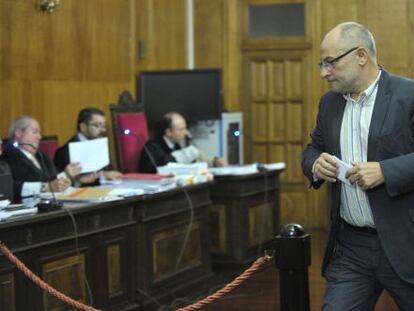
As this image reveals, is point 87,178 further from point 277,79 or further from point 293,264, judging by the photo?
point 277,79

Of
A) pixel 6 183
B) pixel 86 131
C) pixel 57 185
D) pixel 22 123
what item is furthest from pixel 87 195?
pixel 86 131

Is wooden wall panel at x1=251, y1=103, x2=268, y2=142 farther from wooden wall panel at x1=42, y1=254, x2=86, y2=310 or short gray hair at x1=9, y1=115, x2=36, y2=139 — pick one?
wooden wall panel at x1=42, y1=254, x2=86, y2=310

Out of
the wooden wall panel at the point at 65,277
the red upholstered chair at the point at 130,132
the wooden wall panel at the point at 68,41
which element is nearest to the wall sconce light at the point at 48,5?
the wooden wall panel at the point at 68,41

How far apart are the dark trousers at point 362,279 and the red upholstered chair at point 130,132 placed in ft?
13.4

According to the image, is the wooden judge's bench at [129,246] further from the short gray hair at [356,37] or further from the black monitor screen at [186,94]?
the short gray hair at [356,37]

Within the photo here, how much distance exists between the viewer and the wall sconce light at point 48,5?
6.71m

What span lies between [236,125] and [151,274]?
11.4ft

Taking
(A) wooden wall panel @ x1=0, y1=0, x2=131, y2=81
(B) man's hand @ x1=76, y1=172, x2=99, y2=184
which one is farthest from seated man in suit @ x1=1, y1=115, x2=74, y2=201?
(A) wooden wall panel @ x1=0, y1=0, x2=131, y2=81

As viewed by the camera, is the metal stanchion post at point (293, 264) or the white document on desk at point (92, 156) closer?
the metal stanchion post at point (293, 264)

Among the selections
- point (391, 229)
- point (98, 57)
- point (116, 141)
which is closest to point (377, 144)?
point (391, 229)

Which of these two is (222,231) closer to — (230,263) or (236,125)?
(230,263)

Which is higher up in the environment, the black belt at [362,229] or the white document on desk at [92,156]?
the white document on desk at [92,156]

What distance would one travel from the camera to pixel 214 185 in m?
7.30

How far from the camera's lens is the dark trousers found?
9.56ft
